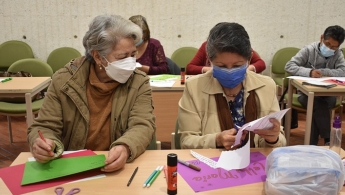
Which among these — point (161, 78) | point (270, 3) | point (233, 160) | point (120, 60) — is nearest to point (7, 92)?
point (161, 78)

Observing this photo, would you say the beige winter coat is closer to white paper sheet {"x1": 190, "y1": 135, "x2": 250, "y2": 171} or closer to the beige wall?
white paper sheet {"x1": 190, "y1": 135, "x2": 250, "y2": 171}

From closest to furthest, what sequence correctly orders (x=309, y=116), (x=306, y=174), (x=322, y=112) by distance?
(x=306, y=174)
(x=309, y=116)
(x=322, y=112)

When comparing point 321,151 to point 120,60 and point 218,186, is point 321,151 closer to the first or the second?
point 218,186

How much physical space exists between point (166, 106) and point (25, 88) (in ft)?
4.53

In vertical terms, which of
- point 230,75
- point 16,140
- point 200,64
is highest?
point 230,75

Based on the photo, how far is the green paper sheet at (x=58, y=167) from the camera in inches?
56.4

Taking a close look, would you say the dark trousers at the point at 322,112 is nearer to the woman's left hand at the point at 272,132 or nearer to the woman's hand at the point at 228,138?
the woman's left hand at the point at 272,132

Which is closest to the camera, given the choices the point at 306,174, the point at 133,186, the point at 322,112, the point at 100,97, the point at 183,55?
the point at 306,174

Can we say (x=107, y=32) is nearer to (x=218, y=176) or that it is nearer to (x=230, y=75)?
(x=230, y=75)

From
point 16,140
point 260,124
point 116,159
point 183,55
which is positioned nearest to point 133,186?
point 116,159

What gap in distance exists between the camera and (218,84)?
195 centimetres

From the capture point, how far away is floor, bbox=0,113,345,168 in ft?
12.7

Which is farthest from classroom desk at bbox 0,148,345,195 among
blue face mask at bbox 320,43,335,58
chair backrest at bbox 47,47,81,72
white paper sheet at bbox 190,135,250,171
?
chair backrest at bbox 47,47,81,72

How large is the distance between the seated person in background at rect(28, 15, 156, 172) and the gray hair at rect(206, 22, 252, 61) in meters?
0.42
